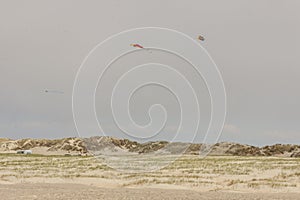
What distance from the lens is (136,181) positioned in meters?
39.9

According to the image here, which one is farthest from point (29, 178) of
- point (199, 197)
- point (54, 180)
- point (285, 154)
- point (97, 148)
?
point (285, 154)

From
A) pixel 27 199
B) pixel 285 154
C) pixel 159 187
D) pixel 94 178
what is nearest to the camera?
pixel 27 199

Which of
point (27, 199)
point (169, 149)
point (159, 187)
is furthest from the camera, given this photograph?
point (169, 149)

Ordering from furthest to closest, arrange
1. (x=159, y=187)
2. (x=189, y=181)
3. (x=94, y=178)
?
(x=94, y=178)
(x=189, y=181)
(x=159, y=187)

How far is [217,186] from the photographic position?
121 feet

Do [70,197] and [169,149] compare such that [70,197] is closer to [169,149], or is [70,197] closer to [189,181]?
[189,181]

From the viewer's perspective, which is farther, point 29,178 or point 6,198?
point 29,178

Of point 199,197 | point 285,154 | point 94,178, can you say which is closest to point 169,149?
point 285,154

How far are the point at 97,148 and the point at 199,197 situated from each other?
162 metres

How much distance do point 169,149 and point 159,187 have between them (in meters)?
151

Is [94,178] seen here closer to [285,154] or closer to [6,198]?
[6,198]

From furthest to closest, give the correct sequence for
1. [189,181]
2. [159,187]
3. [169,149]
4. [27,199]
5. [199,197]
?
[169,149] < [189,181] < [159,187] < [199,197] < [27,199]

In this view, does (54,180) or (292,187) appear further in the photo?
(54,180)

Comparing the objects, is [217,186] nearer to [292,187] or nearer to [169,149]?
[292,187]
